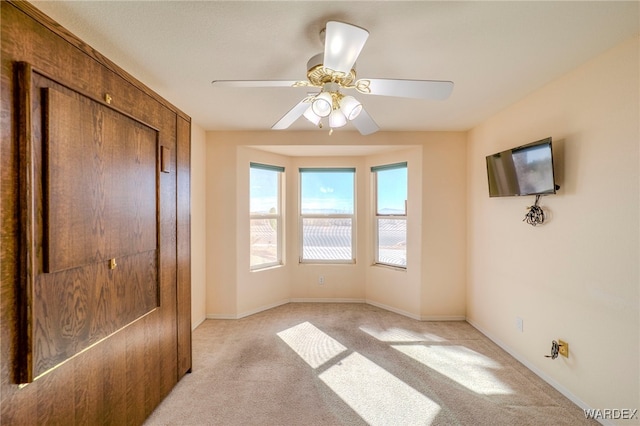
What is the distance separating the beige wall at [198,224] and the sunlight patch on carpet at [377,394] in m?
1.78

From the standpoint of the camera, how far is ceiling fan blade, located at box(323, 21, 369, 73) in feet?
3.47

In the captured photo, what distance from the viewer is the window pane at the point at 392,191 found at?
3666mm

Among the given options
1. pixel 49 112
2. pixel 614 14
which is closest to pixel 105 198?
pixel 49 112

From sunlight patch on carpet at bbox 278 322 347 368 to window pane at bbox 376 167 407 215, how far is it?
6.08 feet

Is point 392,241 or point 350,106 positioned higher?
point 350,106

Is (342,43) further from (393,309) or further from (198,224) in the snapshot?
(393,309)

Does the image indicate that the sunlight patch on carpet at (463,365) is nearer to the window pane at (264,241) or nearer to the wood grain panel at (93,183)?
the window pane at (264,241)

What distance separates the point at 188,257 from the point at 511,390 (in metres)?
2.76

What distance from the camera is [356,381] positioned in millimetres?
2146

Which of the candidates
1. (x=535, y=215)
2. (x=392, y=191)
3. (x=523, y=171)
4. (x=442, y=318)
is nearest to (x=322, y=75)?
(x=523, y=171)

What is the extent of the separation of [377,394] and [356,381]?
0.20m

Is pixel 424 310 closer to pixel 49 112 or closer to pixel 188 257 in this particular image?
pixel 188 257

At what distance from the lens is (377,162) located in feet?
12.6

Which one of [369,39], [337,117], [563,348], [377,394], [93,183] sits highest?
[369,39]
